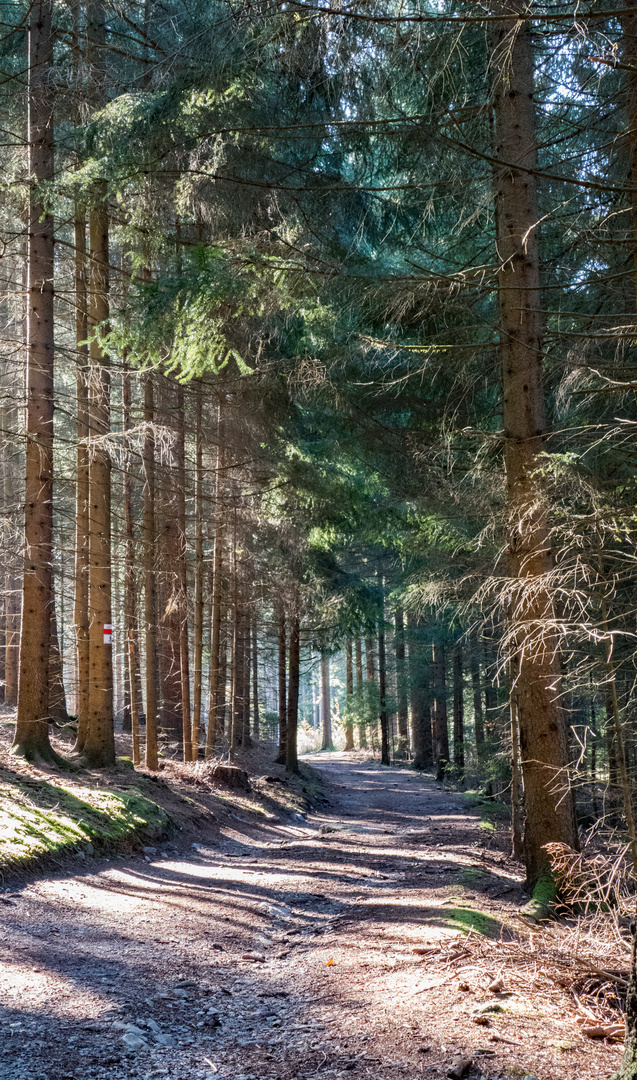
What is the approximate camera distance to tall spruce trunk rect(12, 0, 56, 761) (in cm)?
933

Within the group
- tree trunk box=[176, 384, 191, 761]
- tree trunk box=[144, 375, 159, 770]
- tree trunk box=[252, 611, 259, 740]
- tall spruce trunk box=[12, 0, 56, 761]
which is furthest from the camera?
tree trunk box=[252, 611, 259, 740]

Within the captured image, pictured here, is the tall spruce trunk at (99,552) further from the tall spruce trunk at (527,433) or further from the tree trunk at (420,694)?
the tree trunk at (420,694)

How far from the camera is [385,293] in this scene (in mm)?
6883

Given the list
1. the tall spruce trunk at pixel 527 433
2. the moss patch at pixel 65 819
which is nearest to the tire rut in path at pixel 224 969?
the moss patch at pixel 65 819

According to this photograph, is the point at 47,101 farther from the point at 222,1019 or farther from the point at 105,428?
the point at 222,1019

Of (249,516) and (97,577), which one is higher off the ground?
(249,516)

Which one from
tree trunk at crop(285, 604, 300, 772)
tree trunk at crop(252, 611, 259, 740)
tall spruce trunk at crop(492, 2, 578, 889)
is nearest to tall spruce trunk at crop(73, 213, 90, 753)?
tree trunk at crop(252, 611, 259, 740)

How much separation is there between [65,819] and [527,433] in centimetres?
621

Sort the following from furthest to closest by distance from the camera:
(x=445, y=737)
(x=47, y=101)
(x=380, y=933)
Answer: (x=445, y=737) → (x=47, y=101) → (x=380, y=933)

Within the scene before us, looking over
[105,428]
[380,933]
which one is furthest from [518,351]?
[105,428]

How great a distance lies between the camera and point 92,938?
5.32m

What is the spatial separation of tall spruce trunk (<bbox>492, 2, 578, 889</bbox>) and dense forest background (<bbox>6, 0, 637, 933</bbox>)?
0.09 ft

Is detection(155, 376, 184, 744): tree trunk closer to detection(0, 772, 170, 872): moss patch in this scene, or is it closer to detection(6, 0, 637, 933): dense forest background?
detection(6, 0, 637, 933): dense forest background

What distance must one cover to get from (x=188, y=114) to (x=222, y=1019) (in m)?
7.53
